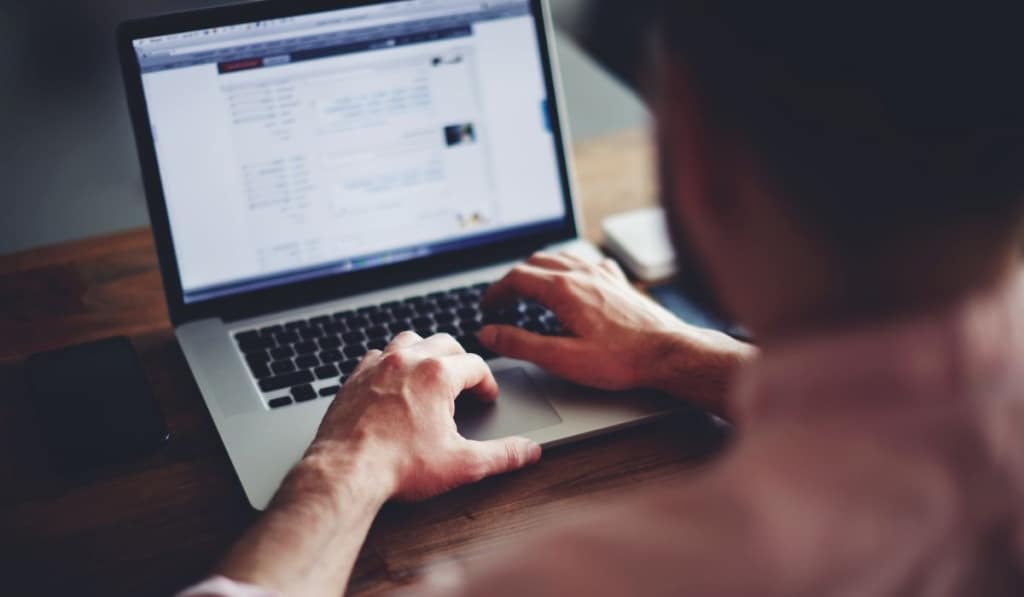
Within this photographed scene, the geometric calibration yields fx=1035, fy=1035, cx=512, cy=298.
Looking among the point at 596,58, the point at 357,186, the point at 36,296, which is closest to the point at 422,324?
the point at 357,186

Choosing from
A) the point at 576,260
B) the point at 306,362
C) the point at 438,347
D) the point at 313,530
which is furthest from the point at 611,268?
the point at 313,530

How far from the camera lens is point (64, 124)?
2.31 meters

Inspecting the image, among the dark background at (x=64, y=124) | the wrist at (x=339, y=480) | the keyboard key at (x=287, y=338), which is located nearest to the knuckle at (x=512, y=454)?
the wrist at (x=339, y=480)

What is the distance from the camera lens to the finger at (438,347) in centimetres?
102

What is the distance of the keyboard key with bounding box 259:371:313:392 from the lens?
1071 millimetres

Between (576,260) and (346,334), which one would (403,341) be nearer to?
(346,334)

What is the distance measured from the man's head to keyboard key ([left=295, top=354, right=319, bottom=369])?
2.18 ft

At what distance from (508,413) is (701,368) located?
0.64 feet

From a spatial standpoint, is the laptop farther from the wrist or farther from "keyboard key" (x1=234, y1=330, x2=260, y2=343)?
the wrist

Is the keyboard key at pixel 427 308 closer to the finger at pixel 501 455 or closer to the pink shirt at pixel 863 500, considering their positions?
A: the finger at pixel 501 455

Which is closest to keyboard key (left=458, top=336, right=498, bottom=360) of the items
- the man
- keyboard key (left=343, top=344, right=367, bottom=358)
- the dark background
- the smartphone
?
keyboard key (left=343, top=344, right=367, bottom=358)

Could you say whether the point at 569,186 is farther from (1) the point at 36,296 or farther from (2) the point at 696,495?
(2) the point at 696,495

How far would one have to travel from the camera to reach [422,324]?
3.84 ft

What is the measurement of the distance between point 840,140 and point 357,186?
2.58 ft
